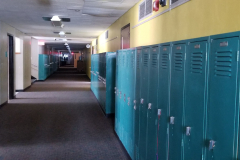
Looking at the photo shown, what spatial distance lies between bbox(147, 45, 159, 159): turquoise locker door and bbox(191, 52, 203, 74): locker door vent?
71 centimetres

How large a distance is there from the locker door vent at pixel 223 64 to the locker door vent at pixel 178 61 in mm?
453

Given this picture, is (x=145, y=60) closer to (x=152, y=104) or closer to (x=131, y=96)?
(x=152, y=104)

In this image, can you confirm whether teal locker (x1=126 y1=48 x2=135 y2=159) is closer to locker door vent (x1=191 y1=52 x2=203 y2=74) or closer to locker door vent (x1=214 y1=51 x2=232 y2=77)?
locker door vent (x1=191 y1=52 x2=203 y2=74)

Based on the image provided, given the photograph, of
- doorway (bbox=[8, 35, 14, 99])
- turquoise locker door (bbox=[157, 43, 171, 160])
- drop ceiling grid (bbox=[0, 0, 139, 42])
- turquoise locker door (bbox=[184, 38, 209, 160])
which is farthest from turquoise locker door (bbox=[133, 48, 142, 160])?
doorway (bbox=[8, 35, 14, 99])

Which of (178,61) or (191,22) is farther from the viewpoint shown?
(191,22)

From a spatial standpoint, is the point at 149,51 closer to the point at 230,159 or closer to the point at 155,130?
the point at 155,130

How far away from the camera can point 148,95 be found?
2.70 meters

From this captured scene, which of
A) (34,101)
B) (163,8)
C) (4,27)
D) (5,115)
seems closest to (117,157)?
(163,8)

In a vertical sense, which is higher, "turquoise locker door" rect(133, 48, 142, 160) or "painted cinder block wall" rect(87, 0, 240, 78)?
"painted cinder block wall" rect(87, 0, 240, 78)

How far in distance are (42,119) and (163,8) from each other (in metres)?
3.81

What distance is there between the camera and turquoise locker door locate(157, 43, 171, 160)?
218cm

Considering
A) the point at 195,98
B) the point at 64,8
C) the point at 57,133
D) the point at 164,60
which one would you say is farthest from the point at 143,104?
the point at 64,8

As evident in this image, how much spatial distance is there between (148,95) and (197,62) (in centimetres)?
108

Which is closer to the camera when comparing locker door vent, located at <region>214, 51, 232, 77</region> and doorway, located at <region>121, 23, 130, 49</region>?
locker door vent, located at <region>214, 51, 232, 77</region>
